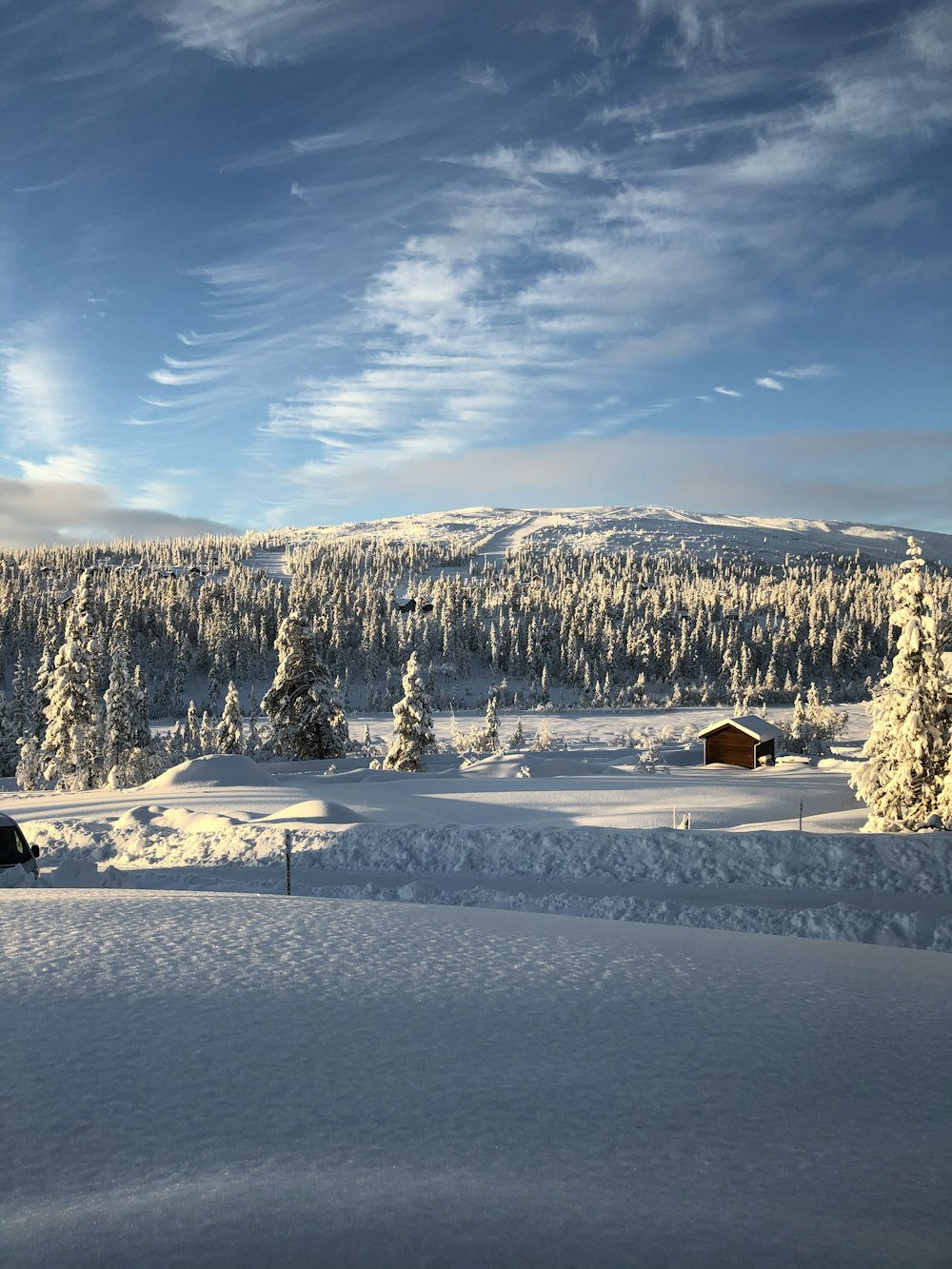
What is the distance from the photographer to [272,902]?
1266 centimetres

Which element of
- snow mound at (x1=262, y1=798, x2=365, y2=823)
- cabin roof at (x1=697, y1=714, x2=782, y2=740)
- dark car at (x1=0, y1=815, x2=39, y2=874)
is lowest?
cabin roof at (x1=697, y1=714, x2=782, y2=740)

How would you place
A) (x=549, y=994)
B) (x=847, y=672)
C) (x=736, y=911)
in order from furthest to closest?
1. (x=847, y=672)
2. (x=736, y=911)
3. (x=549, y=994)

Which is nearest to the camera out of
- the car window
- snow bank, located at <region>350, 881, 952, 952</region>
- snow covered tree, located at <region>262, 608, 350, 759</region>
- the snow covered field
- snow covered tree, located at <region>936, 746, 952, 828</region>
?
snow bank, located at <region>350, 881, 952, 952</region>

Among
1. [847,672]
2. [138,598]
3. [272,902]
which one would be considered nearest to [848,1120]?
[272,902]

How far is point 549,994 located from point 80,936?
5.78 m

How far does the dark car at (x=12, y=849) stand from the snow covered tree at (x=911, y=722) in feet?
73.5

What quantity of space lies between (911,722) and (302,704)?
115ft

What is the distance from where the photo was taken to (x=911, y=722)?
23938mm

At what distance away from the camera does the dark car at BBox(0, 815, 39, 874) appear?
49.0ft

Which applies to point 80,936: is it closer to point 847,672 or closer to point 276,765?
point 276,765

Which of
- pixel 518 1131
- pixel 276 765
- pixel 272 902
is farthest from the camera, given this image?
pixel 276 765

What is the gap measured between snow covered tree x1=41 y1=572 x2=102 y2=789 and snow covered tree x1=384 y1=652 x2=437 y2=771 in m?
18.5

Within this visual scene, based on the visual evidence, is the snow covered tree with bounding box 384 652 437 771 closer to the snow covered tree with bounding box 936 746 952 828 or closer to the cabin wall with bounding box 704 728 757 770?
the cabin wall with bounding box 704 728 757 770

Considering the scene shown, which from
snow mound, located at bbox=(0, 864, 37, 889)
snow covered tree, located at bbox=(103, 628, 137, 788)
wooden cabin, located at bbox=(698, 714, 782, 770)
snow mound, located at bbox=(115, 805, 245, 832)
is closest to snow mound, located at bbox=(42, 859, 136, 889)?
snow mound, located at bbox=(0, 864, 37, 889)
